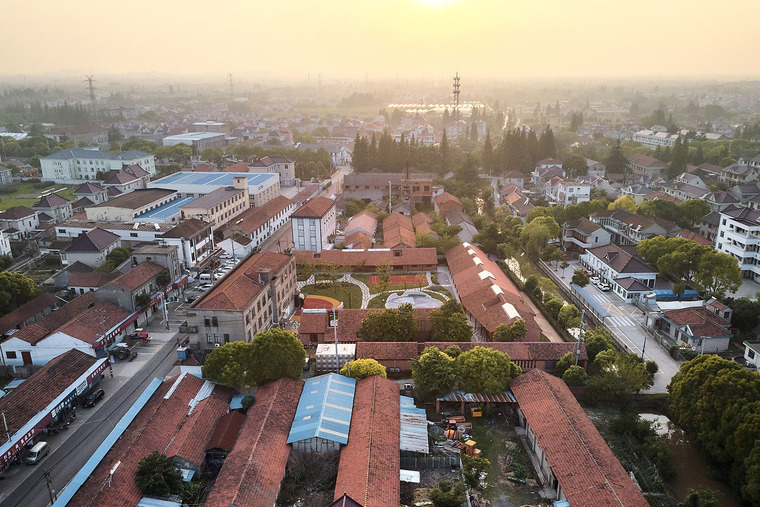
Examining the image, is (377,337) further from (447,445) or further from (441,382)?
(447,445)

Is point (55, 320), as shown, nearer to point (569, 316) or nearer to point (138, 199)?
point (138, 199)

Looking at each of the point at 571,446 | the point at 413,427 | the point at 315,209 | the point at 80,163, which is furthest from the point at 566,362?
the point at 80,163

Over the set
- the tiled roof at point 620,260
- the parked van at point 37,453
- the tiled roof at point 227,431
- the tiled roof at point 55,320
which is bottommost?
the parked van at point 37,453

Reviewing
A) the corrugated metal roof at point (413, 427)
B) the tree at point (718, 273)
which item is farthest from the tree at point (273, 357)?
the tree at point (718, 273)

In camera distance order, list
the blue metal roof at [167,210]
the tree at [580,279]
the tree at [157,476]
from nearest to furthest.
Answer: the tree at [157,476] → the tree at [580,279] → the blue metal roof at [167,210]

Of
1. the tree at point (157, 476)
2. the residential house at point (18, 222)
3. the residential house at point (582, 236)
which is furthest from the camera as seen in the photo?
the residential house at point (18, 222)

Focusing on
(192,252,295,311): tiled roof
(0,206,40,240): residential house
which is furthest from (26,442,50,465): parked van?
(0,206,40,240): residential house

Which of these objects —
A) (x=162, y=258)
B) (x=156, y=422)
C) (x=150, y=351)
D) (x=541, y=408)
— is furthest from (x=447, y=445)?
(x=162, y=258)

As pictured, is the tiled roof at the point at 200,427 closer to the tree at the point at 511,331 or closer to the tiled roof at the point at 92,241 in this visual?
the tree at the point at 511,331
